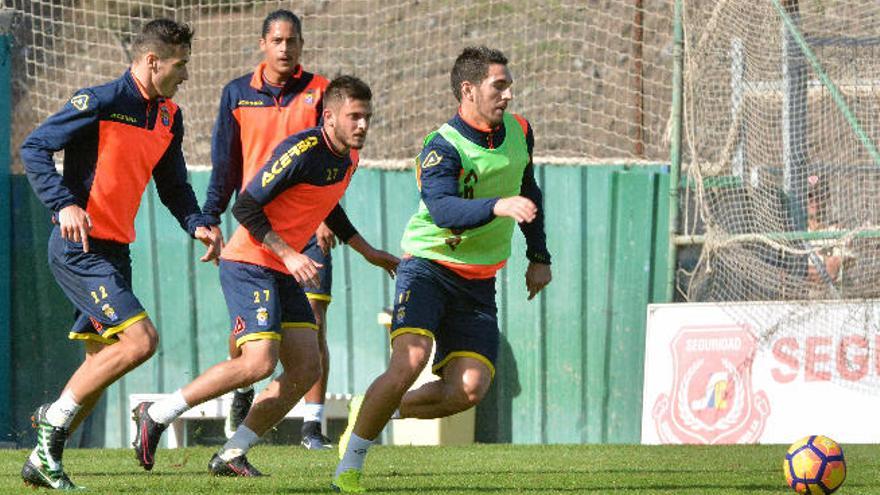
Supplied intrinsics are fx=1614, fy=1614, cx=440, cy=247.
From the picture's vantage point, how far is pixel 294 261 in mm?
7000

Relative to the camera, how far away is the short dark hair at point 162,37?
7348 mm

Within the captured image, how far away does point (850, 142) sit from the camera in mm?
12055

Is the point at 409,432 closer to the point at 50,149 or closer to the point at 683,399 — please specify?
the point at 683,399

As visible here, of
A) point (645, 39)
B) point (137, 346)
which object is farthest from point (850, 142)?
point (137, 346)

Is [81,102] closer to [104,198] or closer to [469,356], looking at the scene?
[104,198]

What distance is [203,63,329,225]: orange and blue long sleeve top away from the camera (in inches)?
367

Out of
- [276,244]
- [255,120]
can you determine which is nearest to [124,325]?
[276,244]

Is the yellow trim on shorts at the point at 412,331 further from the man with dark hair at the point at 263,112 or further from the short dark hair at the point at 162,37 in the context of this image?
the man with dark hair at the point at 263,112

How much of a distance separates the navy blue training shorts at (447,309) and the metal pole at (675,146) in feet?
15.6

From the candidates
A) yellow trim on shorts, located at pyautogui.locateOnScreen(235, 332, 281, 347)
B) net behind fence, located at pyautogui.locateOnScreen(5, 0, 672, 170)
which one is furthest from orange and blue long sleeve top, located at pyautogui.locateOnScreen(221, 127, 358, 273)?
net behind fence, located at pyautogui.locateOnScreen(5, 0, 672, 170)

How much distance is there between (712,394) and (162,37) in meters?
5.74

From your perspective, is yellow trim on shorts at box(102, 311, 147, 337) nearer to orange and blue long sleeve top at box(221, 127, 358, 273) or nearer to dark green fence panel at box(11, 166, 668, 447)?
orange and blue long sleeve top at box(221, 127, 358, 273)

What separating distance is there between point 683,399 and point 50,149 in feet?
19.5

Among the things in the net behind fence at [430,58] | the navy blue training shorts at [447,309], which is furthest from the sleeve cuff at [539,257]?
the net behind fence at [430,58]
